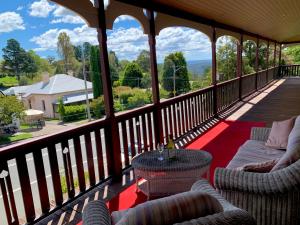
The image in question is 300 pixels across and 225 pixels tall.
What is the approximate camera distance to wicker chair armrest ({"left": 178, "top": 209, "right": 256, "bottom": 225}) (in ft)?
3.42

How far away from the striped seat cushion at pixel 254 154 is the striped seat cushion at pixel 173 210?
162 centimetres

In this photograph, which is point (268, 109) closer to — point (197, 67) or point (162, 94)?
point (162, 94)

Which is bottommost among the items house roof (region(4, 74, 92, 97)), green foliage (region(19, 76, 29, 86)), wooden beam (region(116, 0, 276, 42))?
house roof (region(4, 74, 92, 97))

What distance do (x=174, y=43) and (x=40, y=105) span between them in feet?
87.3

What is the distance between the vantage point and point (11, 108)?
5480 millimetres

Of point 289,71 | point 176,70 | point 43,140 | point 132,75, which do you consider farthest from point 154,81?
point 176,70

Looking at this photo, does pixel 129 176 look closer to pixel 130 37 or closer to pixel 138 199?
pixel 138 199

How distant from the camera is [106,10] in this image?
3.22m

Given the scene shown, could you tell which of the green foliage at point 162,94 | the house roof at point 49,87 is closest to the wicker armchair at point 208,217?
the green foliage at point 162,94

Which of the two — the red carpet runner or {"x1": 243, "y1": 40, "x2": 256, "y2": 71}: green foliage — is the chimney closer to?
the red carpet runner

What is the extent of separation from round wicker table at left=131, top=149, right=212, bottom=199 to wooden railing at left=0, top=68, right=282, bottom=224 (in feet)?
1.74

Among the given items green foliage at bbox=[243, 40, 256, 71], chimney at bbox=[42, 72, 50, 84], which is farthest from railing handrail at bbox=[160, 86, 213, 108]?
green foliage at bbox=[243, 40, 256, 71]

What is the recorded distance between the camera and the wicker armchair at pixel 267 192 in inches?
69.5

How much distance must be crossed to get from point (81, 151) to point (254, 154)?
6.67 feet
